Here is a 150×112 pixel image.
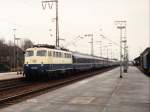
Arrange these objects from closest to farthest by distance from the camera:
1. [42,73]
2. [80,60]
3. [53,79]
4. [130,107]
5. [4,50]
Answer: [130,107], [42,73], [53,79], [80,60], [4,50]

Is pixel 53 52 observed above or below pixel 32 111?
above

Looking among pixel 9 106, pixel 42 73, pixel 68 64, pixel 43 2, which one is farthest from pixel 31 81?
pixel 9 106

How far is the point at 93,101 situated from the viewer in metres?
18.2

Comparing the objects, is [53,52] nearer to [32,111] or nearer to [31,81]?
[31,81]

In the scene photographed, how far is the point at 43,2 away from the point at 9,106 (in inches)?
1338

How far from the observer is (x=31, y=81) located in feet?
117

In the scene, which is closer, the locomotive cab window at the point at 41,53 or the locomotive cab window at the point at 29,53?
the locomotive cab window at the point at 41,53

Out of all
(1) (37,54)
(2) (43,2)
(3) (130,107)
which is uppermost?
(2) (43,2)

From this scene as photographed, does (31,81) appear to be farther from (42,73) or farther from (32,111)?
(32,111)

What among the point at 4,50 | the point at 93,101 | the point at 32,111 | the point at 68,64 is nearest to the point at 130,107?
the point at 93,101

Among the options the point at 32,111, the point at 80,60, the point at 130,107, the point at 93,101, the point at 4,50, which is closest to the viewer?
the point at 32,111

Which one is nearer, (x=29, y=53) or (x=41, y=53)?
(x=41, y=53)

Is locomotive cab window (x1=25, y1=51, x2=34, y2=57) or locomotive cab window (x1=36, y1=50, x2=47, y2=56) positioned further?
locomotive cab window (x1=25, y1=51, x2=34, y2=57)

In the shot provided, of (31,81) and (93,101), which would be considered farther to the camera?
(31,81)
